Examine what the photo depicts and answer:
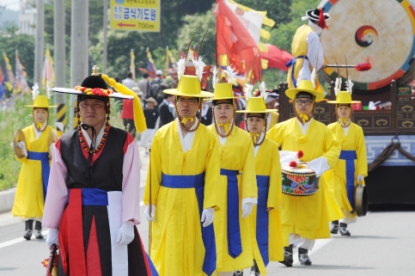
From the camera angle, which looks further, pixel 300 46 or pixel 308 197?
pixel 300 46

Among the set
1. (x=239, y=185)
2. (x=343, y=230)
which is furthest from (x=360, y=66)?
(x=239, y=185)

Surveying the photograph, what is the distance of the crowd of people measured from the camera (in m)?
7.02

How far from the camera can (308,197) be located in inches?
458

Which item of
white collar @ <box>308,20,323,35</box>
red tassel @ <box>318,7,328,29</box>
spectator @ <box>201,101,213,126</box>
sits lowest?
spectator @ <box>201,101,213,126</box>

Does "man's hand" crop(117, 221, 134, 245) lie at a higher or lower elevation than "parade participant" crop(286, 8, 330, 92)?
lower

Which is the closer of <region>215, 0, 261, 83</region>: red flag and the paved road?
the paved road

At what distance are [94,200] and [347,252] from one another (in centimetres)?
576

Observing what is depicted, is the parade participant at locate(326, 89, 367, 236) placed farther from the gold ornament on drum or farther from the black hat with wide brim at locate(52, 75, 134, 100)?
the black hat with wide brim at locate(52, 75, 134, 100)

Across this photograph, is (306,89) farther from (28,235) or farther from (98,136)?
(98,136)

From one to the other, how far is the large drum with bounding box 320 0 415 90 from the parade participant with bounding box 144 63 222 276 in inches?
328

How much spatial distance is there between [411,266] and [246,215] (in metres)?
2.48

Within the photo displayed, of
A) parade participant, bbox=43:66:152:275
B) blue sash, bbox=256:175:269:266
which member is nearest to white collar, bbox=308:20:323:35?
blue sash, bbox=256:175:269:266

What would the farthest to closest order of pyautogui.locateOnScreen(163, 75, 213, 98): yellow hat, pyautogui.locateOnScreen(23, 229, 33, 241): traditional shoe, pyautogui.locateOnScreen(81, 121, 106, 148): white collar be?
pyautogui.locateOnScreen(23, 229, 33, 241): traditional shoe, pyautogui.locateOnScreen(163, 75, 213, 98): yellow hat, pyautogui.locateOnScreen(81, 121, 106, 148): white collar

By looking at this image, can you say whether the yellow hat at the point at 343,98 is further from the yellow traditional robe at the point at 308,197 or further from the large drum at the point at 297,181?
the large drum at the point at 297,181
